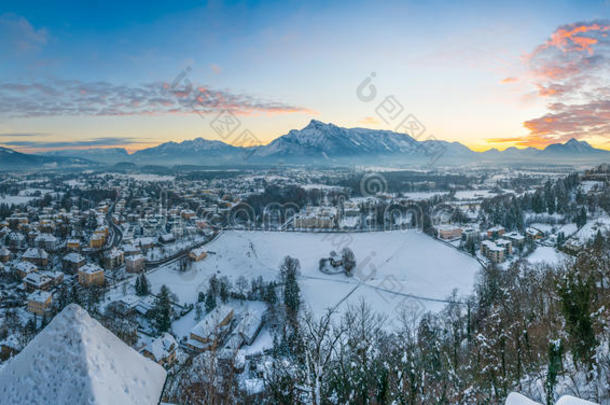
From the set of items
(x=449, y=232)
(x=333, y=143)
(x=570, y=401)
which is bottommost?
(x=449, y=232)

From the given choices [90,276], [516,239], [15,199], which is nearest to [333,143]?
[15,199]

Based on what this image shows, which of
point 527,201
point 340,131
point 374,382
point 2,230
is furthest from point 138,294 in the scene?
point 340,131

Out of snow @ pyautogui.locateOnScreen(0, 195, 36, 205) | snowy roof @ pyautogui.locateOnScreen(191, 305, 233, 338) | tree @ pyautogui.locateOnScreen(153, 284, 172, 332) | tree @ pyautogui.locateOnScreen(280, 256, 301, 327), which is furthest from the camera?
snow @ pyautogui.locateOnScreen(0, 195, 36, 205)

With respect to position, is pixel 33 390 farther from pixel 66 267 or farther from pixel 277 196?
pixel 277 196

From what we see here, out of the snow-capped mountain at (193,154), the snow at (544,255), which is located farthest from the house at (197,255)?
the snow-capped mountain at (193,154)

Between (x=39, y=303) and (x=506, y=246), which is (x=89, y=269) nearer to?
(x=39, y=303)

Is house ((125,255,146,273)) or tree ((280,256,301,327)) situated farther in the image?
house ((125,255,146,273))

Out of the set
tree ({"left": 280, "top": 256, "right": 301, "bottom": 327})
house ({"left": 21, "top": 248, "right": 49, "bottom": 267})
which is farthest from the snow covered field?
house ({"left": 21, "top": 248, "right": 49, "bottom": 267})

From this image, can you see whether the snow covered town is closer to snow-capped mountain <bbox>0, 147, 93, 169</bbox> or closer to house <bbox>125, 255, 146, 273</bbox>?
house <bbox>125, 255, 146, 273</bbox>
